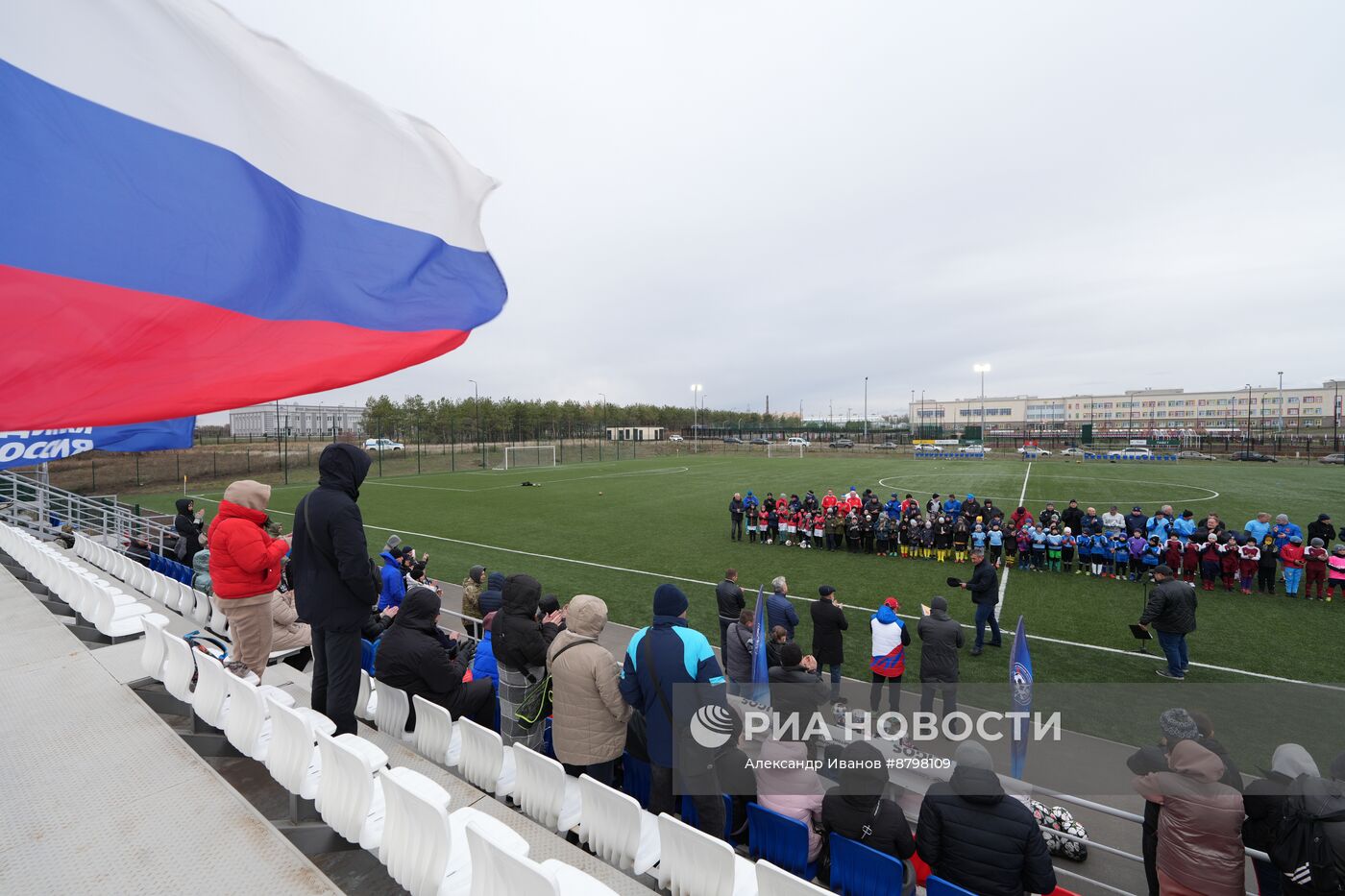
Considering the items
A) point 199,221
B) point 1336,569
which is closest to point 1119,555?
point 1336,569

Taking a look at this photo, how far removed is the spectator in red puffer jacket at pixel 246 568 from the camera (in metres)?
4.61

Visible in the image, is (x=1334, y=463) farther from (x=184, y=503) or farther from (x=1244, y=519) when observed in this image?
(x=184, y=503)

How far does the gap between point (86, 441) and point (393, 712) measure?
22.8 feet

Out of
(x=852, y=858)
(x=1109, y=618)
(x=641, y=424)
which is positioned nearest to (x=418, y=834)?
(x=852, y=858)

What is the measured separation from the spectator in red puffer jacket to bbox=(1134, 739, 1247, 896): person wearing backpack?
6258mm

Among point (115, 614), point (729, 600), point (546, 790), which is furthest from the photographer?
point (729, 600)

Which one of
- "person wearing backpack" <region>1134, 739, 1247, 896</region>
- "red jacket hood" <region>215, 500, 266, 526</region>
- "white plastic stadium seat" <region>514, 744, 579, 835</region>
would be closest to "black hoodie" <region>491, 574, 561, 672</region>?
"white plastic stadium seat" <region>514, 744, 579, 835</region>

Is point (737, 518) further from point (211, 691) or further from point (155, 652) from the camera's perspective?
point (211, 691)

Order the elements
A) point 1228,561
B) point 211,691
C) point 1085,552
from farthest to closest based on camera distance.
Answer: point 1085,552
point 1228,561
point 211,691

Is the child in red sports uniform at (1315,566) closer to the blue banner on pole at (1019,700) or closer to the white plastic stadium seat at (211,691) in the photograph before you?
the blue banner on pole at (1019,700)

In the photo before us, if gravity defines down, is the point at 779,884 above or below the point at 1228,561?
above

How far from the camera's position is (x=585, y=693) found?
156 inches

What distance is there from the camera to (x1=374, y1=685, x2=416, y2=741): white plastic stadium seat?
490 cm

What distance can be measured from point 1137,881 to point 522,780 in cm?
473
